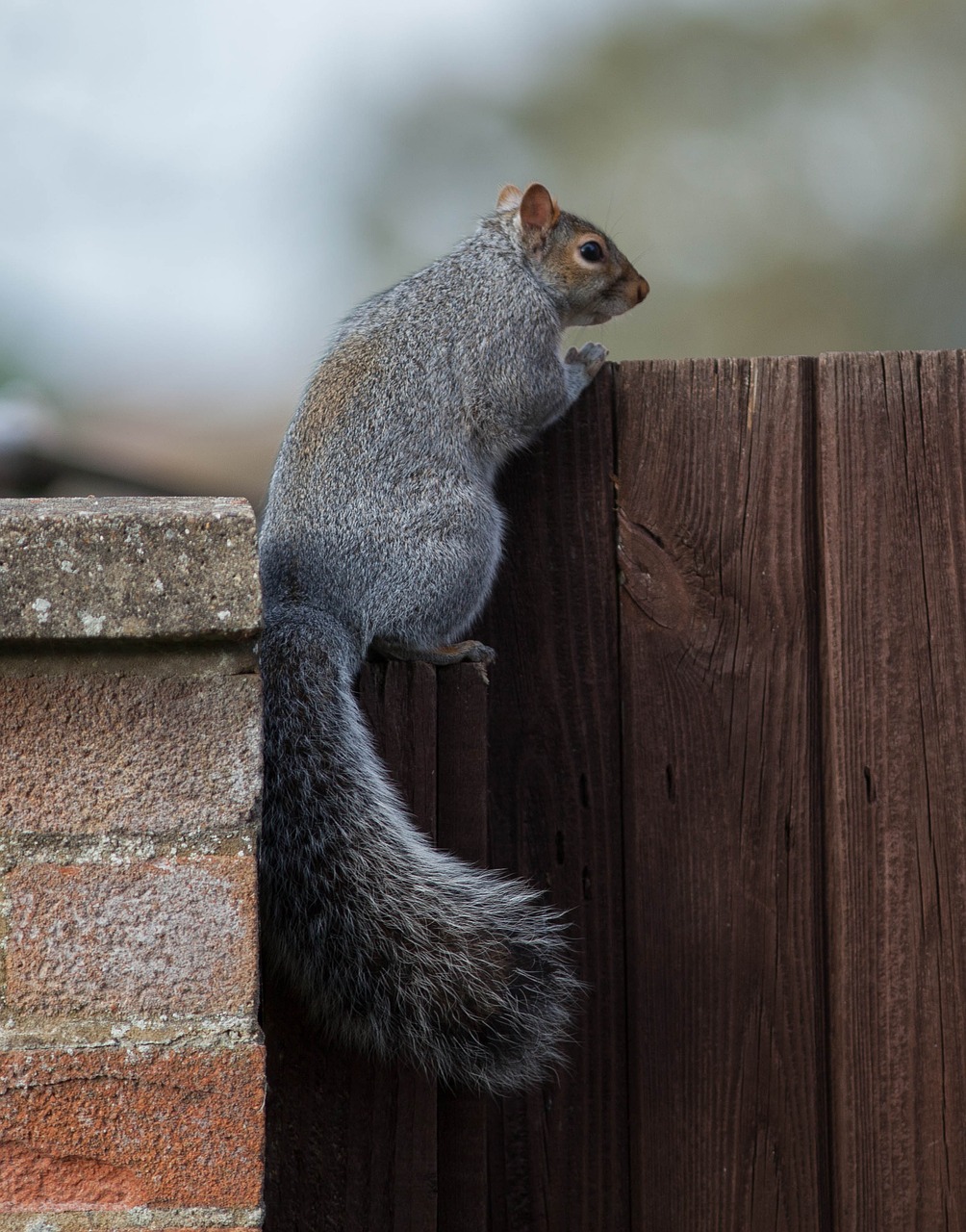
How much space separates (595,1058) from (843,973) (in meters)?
0.28

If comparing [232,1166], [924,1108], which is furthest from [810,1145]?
[232,1166]

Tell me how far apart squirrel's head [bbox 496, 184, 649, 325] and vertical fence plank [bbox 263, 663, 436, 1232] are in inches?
34.9

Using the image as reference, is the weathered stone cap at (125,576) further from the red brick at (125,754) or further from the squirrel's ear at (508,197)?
the squirrel's ear at (508,197)

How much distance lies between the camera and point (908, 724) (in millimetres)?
1419

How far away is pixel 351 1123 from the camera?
1.25m

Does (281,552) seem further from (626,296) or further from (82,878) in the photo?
(626,296)

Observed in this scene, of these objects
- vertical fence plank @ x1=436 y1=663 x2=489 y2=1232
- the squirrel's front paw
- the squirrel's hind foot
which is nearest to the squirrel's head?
the squirrel's front paw

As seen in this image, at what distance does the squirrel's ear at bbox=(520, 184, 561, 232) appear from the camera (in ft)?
6.40

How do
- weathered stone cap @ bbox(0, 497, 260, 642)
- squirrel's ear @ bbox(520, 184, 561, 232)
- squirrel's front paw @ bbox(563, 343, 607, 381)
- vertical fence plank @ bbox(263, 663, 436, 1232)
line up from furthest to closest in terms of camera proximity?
squirrel's ear @ bbox(520, 184, 561, 232) → squirrel's front paw @ bbox(563, 343, 607, 381) → vertical fence plank @ bbox(263, 663, 436, 1232) → weathered stone cap @ bbox(0, 497, 260, 642)

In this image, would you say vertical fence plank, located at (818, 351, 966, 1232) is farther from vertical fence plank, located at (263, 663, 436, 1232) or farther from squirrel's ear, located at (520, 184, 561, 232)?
squirrel's ear, located at (520, 184, 561, 232)

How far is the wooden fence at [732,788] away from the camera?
4.50 feet

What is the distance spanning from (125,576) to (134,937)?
26 cm

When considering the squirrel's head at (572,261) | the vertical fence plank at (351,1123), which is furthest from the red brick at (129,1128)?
the squirrel's head at (572,261)

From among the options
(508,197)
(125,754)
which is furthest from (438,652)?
(508,197)
